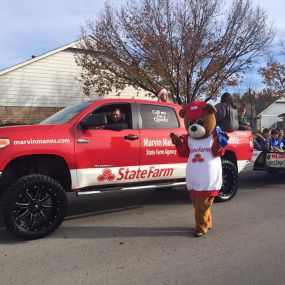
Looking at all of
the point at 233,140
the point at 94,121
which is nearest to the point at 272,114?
the point at 233,140

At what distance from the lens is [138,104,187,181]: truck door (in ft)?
22.1

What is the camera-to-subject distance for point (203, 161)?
5.83 metres

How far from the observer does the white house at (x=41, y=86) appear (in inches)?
942

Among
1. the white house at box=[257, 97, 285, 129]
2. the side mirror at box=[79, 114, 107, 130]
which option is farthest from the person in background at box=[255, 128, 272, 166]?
the white house at box=[257, 97, 285, 129]

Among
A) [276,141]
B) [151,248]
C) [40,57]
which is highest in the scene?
[40,57]

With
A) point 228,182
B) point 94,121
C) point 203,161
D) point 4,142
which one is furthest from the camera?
point 228,182

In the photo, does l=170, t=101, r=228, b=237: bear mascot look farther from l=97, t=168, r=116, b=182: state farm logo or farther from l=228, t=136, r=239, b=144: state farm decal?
l=228, t=136, r=239, b=144: state farm decal

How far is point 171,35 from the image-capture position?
22562 millimetres

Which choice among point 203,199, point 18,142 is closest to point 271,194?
point 203,199

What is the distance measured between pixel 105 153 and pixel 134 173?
61cm

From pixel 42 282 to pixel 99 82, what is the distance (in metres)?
21.4

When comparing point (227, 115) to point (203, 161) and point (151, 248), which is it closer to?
point (203, 161)

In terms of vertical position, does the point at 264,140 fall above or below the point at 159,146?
below

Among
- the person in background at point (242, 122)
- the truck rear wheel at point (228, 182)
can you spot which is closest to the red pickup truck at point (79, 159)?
the truck rear wheel at point (228, 182)
